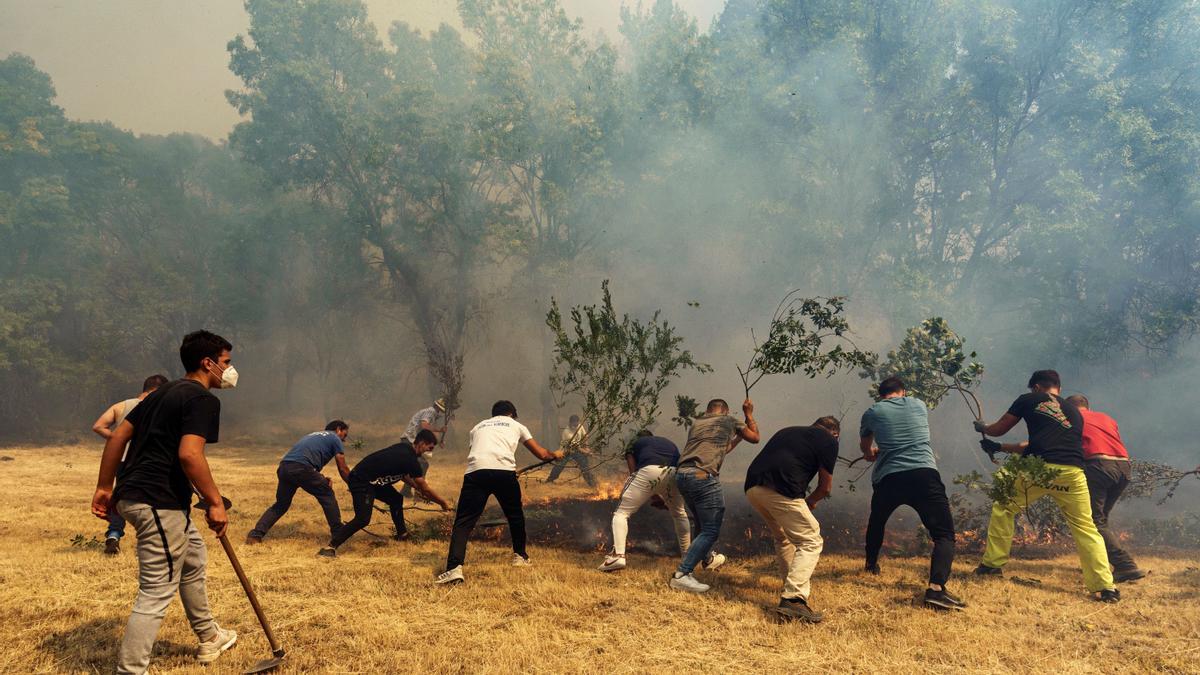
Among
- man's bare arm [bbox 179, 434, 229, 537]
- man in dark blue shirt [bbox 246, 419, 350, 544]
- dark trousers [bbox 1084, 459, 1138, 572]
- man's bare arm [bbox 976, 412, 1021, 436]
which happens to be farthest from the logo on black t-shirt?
man in dark blue shirt [bbox 246, 419, 350, 544]

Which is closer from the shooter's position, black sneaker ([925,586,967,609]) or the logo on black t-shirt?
black sneaker ([925,586,967,609])

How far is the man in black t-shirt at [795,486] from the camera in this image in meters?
5.33

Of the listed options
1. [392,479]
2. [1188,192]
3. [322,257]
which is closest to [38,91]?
[322,257]

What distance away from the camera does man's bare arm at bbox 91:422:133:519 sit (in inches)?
152

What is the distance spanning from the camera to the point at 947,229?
16.7 meters

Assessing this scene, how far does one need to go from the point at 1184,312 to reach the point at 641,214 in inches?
531

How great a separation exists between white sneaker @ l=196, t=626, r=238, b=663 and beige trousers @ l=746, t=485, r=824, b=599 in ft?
13.2

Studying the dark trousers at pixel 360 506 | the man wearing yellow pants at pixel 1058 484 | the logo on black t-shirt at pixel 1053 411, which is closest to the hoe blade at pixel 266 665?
the dark trousers at pixel 360 506

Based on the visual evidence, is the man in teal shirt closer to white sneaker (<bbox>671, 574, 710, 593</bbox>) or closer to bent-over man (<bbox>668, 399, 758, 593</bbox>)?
bent-over man (<bbox>668, 399, 758, 593</bbox>)

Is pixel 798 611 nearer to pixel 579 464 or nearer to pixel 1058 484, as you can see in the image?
pixel 1058 484

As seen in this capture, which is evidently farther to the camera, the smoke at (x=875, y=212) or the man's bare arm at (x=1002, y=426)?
the smoke at (x=875, y=212)

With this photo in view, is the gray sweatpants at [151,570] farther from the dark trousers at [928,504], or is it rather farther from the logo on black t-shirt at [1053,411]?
the logo on black t-shirt at [1053,411]

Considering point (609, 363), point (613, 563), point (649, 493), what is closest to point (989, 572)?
point (649, 493)

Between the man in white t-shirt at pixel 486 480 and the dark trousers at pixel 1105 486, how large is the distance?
552cm
